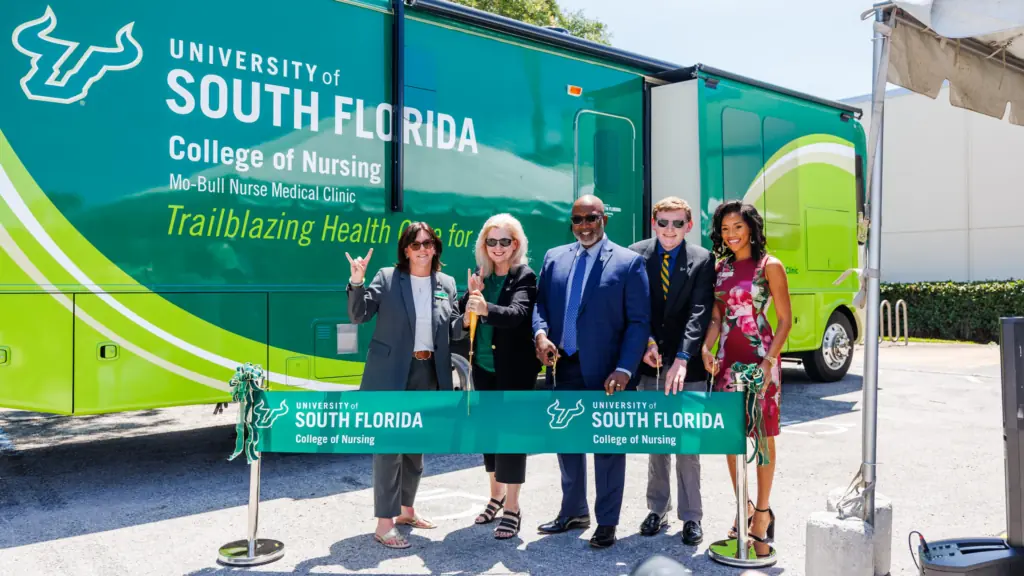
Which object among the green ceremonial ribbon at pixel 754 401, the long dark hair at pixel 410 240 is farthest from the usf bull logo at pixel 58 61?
the green ceremonial ribbon at pixel 754 401

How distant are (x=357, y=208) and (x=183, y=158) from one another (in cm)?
117

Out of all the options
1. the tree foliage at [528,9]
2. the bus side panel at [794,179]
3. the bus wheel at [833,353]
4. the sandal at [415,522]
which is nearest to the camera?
the sandal at [415,522]

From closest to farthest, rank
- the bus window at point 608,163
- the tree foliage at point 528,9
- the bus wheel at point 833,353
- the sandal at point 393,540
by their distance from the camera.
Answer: the sandal at point 393,540, the bus window at point 608,163, the bus wheel at point 833,353, the tree foliage at point 528,9

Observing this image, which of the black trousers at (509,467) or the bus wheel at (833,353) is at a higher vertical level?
the bus wheel at (833,353)

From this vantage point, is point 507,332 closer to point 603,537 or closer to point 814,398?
point 603,537

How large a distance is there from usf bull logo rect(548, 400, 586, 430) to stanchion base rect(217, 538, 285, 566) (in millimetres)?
1443

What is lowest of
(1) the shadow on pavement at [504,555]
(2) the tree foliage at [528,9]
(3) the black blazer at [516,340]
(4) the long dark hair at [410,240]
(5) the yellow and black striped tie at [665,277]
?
(1) the shadow on pavement at [504,555]

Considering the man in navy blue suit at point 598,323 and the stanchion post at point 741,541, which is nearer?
the stanchion post at point 741,541

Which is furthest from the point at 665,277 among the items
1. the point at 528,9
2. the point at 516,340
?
the point at 528,9

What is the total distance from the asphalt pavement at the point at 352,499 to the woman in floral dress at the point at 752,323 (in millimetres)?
371

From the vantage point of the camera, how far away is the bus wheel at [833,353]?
379 inches

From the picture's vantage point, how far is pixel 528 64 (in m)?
6.70

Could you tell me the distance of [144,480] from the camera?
5.60m

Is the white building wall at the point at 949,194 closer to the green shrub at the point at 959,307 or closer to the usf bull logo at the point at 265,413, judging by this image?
the green shrub at the point at 959,307
